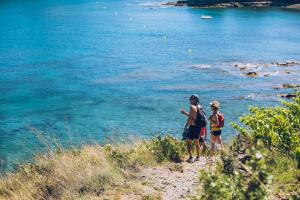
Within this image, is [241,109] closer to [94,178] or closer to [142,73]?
[142,73]

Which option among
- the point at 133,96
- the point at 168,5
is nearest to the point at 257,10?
the point at 168,5

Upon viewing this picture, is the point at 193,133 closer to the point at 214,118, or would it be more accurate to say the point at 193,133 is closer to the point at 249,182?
the point at 214,118

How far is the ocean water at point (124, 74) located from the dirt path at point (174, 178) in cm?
758

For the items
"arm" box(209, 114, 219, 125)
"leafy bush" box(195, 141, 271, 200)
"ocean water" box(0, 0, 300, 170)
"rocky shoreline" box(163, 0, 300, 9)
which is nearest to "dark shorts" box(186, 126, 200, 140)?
"arm" box(209, 114, 219, 125)

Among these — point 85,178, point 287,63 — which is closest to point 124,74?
point 287,63

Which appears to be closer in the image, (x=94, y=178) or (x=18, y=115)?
(x=94, y=178)

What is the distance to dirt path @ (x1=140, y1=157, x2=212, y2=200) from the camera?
41.3ft

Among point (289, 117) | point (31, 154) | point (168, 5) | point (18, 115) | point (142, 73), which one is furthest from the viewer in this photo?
point (168, 5)

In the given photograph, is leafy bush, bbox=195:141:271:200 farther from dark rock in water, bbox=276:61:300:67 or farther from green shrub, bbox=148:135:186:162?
dark rock in water, bbox=276:61:300:67

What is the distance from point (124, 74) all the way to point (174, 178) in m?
32.2

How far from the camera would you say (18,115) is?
3216 cm

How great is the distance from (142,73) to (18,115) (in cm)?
1679

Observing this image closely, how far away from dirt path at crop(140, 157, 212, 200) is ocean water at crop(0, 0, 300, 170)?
758 cm

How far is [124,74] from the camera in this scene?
4547cm
